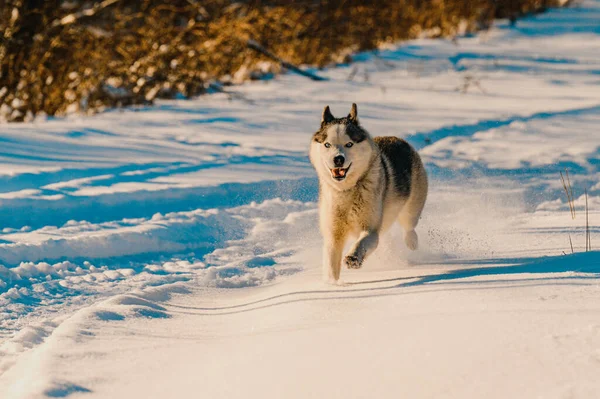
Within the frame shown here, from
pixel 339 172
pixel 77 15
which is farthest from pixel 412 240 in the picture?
pixel 77 15

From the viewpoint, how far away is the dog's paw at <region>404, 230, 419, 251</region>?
209 inches

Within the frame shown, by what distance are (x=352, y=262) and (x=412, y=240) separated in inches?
45.0

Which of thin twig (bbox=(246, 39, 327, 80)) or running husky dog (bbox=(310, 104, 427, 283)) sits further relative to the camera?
thin twig (bbox=(246, 39, 327, 80))

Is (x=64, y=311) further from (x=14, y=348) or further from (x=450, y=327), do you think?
(x=450, y=327)

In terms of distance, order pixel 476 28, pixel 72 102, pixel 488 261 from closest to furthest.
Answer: pixel 488 261, pixel 72 102, pixel 476 28

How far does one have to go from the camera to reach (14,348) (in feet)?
11.0

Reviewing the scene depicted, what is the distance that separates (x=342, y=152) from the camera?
4.44 m

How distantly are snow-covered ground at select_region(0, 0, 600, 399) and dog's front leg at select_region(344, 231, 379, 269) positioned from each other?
4.4 inches

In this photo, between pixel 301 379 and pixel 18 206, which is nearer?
pixel 301 379

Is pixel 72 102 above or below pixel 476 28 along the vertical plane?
below

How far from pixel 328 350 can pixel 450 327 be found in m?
0.43

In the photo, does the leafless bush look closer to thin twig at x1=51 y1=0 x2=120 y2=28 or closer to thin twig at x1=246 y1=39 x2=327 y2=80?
thin twig at x1=51 y1=0 x2=120 y2=28

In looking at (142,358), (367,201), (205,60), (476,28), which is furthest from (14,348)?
(476,28)

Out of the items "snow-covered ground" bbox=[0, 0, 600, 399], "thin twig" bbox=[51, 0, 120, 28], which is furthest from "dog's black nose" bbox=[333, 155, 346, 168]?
"thin twig" bbox=[51, 0, 120, 28]
